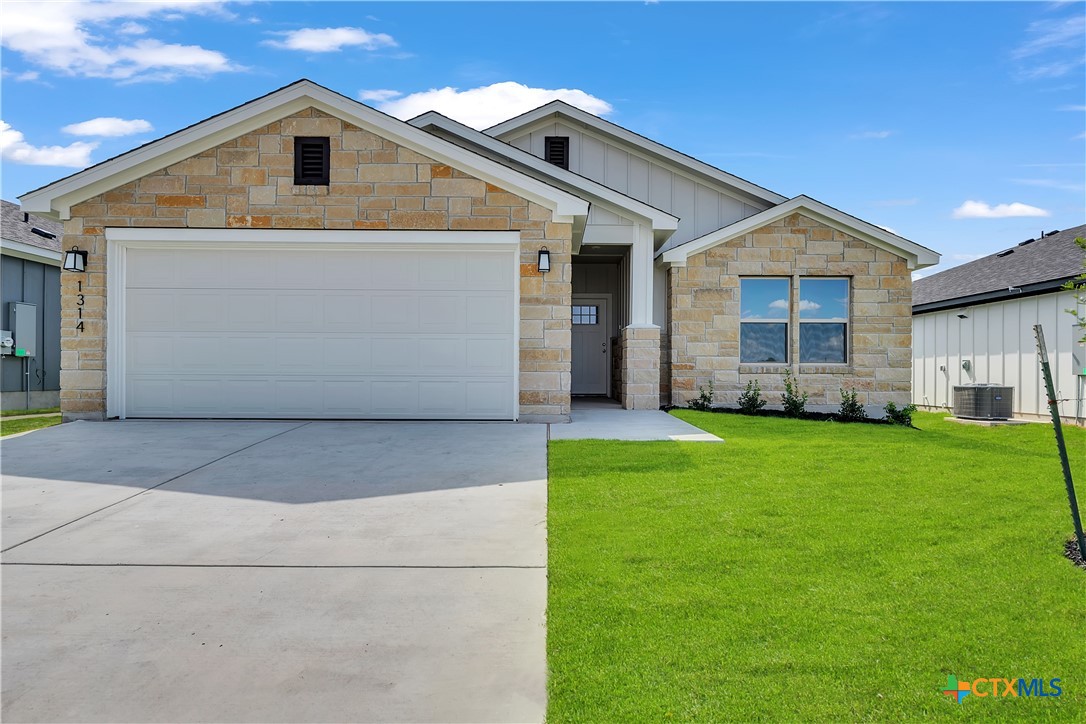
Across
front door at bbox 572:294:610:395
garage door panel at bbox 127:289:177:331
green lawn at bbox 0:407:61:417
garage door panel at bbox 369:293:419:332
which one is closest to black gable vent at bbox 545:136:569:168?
front door at bbox 572:294:610:395

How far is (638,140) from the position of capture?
49.8ft

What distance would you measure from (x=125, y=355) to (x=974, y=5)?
557 inches

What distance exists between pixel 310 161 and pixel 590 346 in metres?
8.70

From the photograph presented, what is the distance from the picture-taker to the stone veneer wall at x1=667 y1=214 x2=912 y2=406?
531 inches

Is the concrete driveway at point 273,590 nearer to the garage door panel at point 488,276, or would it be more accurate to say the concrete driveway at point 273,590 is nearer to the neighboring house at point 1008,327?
the garage door panel at point 488,276

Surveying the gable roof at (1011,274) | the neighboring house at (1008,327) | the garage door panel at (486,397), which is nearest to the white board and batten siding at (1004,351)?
the neighboring house at (1008,327)

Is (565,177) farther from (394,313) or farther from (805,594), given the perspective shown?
(805,594)

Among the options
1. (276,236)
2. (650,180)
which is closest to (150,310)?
(276,236)

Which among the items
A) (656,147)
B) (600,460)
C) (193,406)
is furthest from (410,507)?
(656,147)

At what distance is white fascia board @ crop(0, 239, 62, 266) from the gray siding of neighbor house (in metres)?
0.12

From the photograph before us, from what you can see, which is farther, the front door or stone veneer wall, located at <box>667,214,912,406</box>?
the front door

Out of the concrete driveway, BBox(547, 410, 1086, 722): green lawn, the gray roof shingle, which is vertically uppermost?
the gray roof shingle

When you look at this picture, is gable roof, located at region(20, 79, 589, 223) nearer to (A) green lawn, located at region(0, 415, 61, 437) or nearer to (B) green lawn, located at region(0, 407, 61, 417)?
(A) green lawn, located at region(0, 415, 61, 437)

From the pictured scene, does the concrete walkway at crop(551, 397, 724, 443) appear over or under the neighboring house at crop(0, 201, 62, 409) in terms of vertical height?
under
